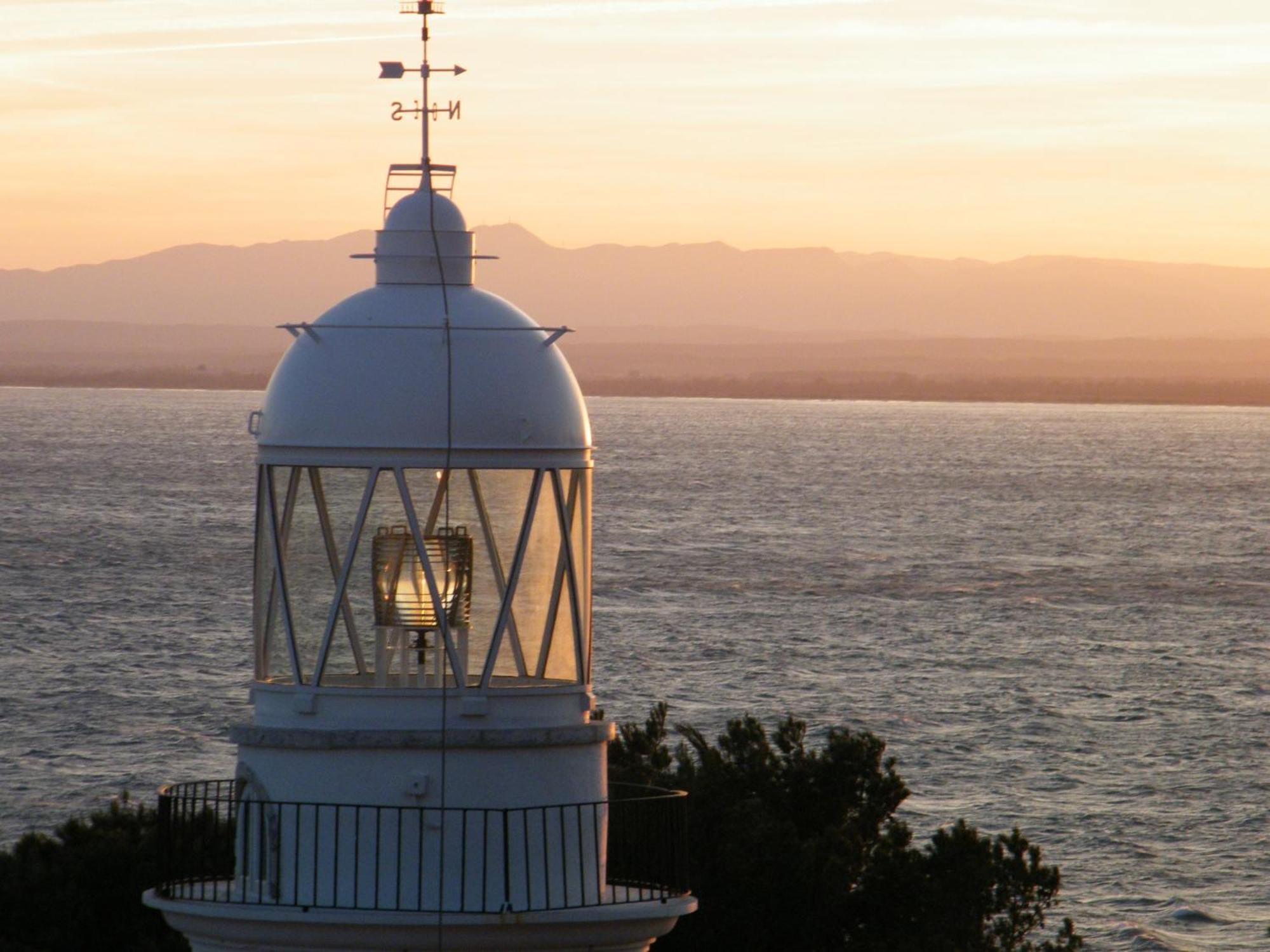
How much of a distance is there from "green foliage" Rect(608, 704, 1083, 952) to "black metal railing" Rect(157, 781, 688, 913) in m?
6.15

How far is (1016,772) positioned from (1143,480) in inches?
4736

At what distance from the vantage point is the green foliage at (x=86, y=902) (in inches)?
523

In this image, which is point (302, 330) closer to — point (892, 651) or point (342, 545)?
point (342, 545)

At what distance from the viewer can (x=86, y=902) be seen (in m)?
13.5

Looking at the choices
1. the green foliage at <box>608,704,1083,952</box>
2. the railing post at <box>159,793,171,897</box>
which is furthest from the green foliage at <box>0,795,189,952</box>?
the railing post at <box>159,793,171,897</box>

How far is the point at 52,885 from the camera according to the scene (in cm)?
1378

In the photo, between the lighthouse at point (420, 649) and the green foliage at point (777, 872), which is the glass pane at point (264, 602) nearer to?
the lighthouse at point (420, 649)

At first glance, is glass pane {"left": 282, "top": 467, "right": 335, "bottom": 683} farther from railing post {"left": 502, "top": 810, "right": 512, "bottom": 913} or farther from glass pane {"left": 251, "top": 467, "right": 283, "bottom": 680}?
railing post {"left": 502, "top": 810, "right": 512, "bottom": 913}

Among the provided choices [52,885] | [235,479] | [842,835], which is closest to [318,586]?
[52,885]

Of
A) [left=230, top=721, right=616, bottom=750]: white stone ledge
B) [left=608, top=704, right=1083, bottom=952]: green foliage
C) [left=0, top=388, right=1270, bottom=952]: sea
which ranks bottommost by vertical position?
[left=0, top=388, right=1270, bottom=952]: sea

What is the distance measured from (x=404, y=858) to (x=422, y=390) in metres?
1.71

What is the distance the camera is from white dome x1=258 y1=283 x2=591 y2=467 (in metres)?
7.56

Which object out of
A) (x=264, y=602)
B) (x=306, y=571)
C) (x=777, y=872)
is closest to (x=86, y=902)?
(x=777, y=872)

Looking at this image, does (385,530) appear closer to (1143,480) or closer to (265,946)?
(265,946)
